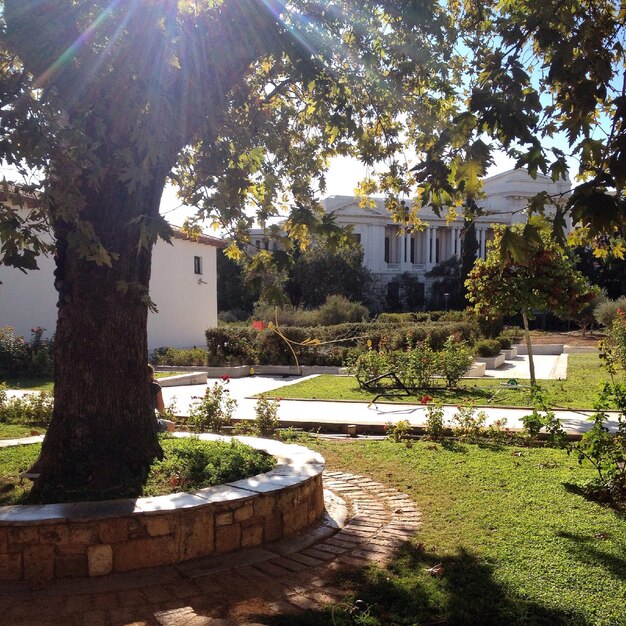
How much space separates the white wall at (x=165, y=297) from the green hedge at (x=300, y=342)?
4145mm

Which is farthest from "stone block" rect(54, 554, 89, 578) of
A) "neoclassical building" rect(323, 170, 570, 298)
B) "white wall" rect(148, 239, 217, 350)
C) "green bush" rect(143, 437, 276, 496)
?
"neoclassical building" rect(323, 170, 570, 298)

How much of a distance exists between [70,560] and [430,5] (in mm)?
5521

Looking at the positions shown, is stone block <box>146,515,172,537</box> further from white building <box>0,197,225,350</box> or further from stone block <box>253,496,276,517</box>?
white building <box>0,197,225,350</box>

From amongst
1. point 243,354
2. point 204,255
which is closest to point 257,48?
point 243,354

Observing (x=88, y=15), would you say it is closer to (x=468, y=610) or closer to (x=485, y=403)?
(x=468, y=610)

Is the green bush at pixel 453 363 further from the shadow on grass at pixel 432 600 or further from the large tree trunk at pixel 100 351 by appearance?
the shadow on grass at pixel 432 600

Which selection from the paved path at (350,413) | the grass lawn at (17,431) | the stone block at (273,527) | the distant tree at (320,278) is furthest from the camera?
the distant tree at (320,278)

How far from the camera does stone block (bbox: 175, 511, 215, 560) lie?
415 cm

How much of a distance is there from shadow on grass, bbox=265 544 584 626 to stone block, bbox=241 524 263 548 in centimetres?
75

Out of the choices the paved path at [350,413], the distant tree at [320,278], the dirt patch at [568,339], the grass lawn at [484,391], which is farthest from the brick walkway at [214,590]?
the distant tree at [320,278]

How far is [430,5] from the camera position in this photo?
6098 mm

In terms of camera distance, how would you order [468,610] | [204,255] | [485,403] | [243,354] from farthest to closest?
[204,255], [243,354], [485,403], [468,610]

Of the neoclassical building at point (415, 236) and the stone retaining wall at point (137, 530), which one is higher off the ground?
the neoclassical building at point (415, 236)

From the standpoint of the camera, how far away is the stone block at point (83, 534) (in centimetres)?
393
